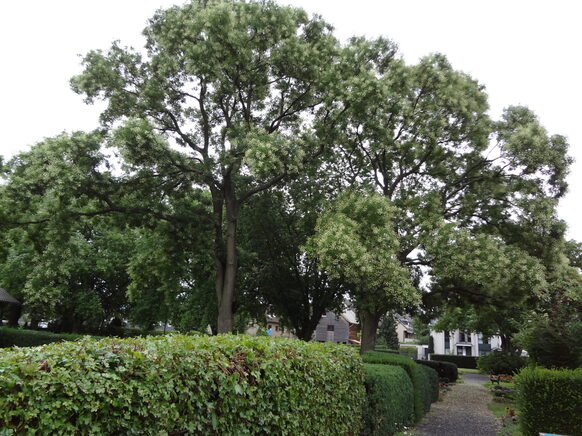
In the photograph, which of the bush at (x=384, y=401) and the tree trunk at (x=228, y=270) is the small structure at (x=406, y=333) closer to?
the tree trunk at (x=228, y=270)

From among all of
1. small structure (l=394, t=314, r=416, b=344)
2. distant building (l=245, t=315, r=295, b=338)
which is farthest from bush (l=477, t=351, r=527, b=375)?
small structure (l=394, t=314, r=416, b=344)

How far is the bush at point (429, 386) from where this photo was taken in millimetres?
15352

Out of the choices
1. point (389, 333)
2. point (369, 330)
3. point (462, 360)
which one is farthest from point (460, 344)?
point (369, 330)

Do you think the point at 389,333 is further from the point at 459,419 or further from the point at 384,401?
the point at 384,401

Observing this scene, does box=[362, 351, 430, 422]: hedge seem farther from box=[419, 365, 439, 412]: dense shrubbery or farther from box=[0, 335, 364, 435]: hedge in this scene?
box=[0, 335, 364, 435]: hedge

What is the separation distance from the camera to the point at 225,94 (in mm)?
18125

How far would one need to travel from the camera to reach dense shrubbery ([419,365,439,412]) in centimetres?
1535

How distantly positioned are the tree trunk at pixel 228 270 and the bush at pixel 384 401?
811 cm

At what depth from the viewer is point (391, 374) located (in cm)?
1092

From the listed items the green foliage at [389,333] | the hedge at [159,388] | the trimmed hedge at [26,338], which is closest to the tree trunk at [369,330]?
the hedge at [159,388]

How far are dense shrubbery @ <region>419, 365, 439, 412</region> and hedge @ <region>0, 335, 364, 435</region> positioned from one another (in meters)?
10.5

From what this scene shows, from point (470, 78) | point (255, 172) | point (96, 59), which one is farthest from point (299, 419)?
point (470, 78)

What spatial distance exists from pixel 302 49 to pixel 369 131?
15.9 feet

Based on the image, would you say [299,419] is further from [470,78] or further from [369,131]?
[470,78]
